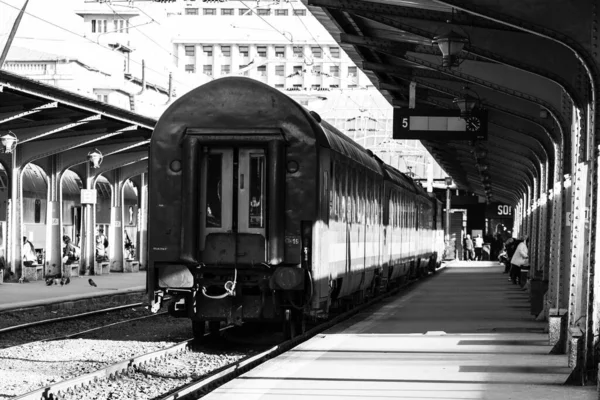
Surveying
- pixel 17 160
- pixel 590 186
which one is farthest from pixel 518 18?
pixel 17 160

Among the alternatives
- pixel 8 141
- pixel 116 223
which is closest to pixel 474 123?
pixel 8 141

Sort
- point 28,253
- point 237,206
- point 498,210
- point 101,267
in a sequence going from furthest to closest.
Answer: point 498,210, point 101,267, point 28,253, point 237,206

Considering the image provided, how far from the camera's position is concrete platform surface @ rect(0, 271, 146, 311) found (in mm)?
22172

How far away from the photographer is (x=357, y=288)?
61.6ft

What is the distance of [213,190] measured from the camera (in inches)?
549

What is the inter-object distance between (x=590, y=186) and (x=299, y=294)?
4762 mm

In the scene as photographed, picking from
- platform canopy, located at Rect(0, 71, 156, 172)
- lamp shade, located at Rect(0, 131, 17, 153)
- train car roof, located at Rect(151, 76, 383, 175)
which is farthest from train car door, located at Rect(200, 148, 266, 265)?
lamp shade, located at Rect(0, 131, 17, 153)

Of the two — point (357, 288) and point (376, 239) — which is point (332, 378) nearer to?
point (357, 288)

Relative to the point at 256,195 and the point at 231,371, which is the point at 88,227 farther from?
the point at 231,371

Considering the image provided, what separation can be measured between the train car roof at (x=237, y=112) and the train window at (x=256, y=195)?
513 mm

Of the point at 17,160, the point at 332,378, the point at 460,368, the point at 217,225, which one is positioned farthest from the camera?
the point at 17,160

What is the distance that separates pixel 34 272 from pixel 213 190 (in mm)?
17044

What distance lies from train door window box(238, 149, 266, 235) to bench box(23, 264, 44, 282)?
54.5 ft

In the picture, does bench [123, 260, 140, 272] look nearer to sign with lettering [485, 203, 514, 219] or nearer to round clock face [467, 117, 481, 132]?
round clock face [467, 117, 481, 132]
